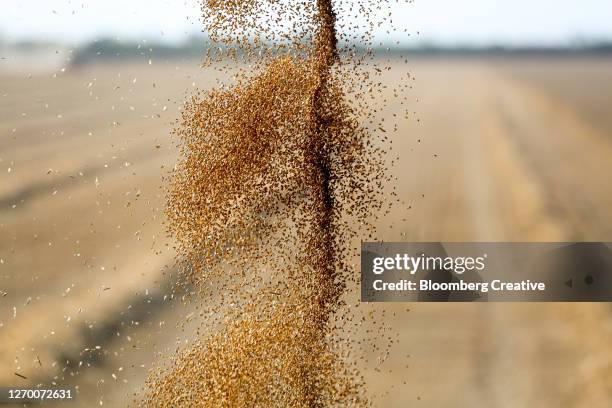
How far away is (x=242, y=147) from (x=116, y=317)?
0.80m

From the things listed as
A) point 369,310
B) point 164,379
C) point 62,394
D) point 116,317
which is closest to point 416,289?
point 369,310

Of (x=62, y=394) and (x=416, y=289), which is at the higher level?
(x=416, y=289)

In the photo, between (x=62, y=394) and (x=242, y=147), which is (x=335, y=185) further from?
(x=62, y=394)

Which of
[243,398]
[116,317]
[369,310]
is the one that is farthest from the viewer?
[116,317]

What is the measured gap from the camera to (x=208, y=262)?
6.39ft

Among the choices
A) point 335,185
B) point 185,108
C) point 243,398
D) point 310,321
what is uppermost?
point 185,108

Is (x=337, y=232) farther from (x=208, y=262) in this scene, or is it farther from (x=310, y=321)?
(x=208, y=262)

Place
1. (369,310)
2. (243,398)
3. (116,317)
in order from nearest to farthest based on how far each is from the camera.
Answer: (243,398), (369,310), (116,317)

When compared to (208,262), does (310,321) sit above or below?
below

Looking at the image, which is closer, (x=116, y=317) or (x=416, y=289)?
(x=416, y=289)

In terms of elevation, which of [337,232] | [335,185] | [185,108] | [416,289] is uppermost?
[185,108]

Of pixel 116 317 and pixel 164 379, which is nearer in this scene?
pixel 164 379

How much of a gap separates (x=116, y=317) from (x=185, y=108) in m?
0.81

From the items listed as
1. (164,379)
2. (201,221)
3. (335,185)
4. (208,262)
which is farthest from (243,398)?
(335,185)
